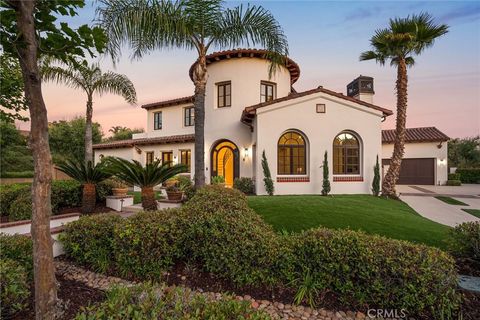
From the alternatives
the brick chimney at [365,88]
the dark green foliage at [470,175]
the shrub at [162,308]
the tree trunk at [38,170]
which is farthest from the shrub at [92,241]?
the dark green foliage at [470,175]

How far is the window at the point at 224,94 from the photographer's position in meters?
15.5

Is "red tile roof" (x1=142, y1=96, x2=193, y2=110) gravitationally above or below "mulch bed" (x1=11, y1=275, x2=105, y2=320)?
above

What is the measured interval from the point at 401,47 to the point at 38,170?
16204 millimetres

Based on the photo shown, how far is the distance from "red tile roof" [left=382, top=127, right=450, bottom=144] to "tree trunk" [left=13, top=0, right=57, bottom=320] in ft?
86.6

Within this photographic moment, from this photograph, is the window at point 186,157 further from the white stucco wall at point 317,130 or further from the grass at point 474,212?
the grass at point 474,212

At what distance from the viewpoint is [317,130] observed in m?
13.3

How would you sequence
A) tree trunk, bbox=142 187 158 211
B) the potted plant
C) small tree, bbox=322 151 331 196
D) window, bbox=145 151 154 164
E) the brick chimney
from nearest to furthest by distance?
tree trunk, bbox=142 187 158 211
the potted plant
small tree, bbox=322 151 331 196
the brick chimney
window, bbox=145 151 154 164

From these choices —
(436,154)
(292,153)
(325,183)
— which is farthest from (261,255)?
(436,154)

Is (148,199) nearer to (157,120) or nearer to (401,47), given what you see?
(401,47)

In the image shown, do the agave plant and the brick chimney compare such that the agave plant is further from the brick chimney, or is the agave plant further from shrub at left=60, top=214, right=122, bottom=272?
the brick chimney

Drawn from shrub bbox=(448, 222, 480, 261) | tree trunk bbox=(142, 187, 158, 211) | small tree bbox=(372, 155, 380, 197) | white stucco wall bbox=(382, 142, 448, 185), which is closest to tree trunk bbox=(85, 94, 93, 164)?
tree trunk bbox=(142, 187, 158, 211)

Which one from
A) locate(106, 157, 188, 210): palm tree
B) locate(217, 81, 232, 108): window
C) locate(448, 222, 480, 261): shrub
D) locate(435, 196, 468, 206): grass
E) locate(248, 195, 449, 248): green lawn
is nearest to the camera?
locate(448, 222, 480, 261): shrub

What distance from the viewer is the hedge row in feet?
10.1

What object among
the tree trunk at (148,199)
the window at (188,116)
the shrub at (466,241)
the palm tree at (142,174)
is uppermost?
the window at (188,116)
